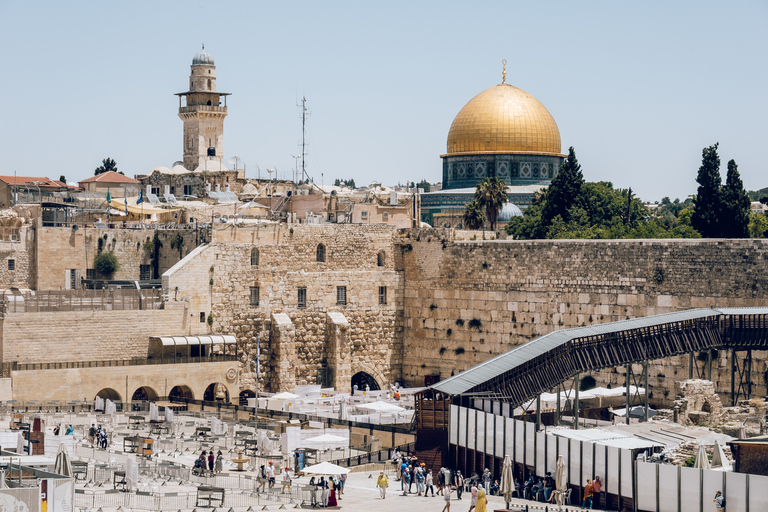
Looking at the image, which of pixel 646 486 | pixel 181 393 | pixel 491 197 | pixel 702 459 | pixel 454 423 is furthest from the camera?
pixel 491 197

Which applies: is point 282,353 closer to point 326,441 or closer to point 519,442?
point 326,441

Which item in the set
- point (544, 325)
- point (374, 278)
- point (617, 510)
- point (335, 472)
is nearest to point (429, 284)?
point (374, 278)

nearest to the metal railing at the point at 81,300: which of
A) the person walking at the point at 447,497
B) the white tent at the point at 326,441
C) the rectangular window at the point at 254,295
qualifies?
the rectangular window at the point at 254,295

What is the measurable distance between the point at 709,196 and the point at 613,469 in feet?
86.6

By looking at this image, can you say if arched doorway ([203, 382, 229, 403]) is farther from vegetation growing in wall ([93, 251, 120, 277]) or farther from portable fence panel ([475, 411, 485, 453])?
portable fence panel ([475, 411, 485, 453])

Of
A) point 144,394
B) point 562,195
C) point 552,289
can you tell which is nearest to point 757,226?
point 562,195

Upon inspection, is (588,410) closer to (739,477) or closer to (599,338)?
(599,338)

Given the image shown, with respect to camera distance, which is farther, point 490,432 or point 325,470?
point 490,432

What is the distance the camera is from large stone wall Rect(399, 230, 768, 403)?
129 feet

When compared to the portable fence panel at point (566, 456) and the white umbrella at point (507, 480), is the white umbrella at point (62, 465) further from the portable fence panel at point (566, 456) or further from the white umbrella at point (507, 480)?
the portable fence panel at point (566, 456)

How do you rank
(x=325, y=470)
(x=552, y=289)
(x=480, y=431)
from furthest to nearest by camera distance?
1. (x=552, y=289)
2. (x=480, y=431)
3. (x=325, y=470)

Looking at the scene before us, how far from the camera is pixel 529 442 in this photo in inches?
1119

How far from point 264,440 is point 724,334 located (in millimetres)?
12956

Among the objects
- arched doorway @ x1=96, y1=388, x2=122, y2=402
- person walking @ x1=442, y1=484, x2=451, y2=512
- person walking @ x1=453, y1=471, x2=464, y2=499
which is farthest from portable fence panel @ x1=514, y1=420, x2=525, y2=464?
arched doorway @ x1=96, y1=388, x2=122, y2=402
